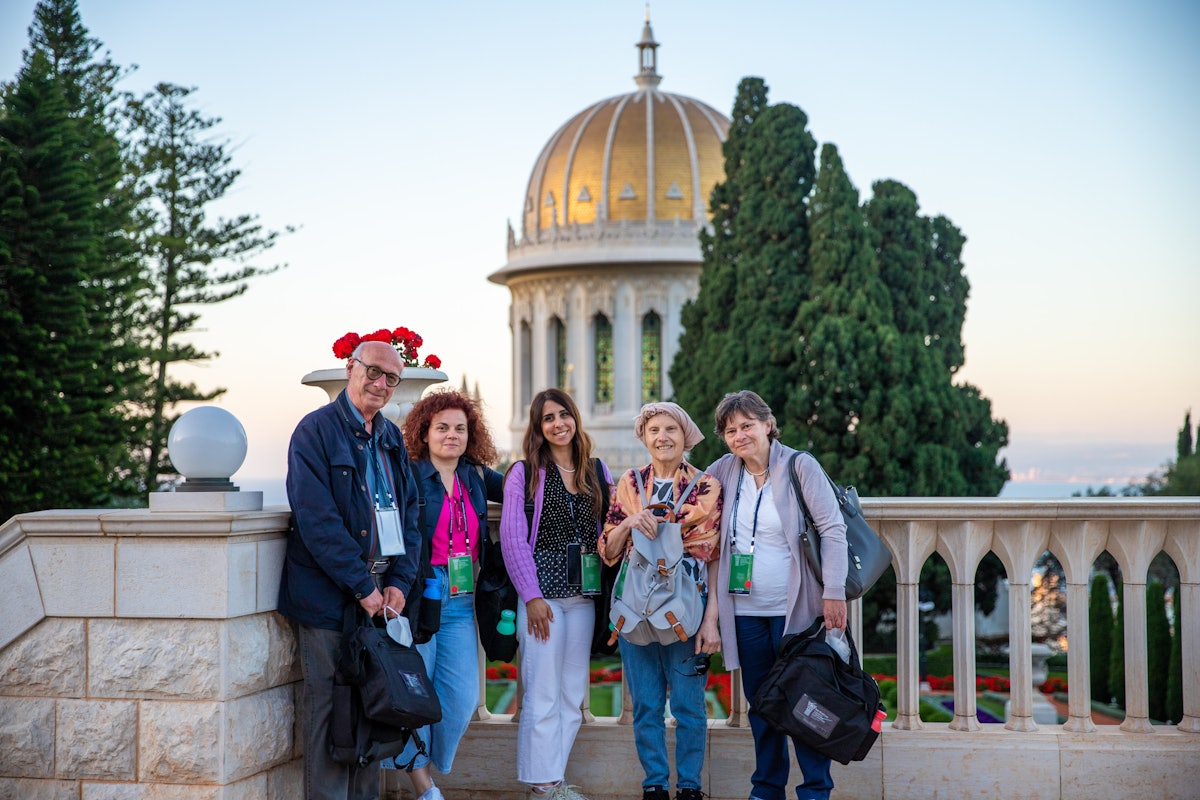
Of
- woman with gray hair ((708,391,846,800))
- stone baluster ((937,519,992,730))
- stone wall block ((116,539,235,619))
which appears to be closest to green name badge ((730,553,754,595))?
woman with gray hair ((708,391,846,800))

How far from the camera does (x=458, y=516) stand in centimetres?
495

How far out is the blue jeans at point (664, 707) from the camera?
16.2ft

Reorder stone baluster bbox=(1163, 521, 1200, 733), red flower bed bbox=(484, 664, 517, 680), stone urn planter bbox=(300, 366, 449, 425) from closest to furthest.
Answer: stone baluster bbox=(1163, 521, 1200, 733), stone urn planter bbox=(300, 366, 449, 425), red flower bed bbox=(484, 664, 517, 680)

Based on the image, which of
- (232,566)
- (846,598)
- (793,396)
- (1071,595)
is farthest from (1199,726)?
(793,396)

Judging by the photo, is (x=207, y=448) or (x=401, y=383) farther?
(x=401, y=383)

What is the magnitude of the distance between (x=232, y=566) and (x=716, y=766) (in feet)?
7.31

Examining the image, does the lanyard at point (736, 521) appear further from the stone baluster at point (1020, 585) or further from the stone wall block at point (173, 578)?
the stone wall block at point (173, 578)

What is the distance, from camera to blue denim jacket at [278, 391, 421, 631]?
437 centimetres

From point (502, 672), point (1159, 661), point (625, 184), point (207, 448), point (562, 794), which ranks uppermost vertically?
point (625, 184)

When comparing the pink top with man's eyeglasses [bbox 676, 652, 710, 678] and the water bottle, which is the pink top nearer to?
the water bottle

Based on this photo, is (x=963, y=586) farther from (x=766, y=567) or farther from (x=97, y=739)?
(x=97, y=739)

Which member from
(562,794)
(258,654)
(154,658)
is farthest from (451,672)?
(154,658)

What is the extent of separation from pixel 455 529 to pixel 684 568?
2.96 ft

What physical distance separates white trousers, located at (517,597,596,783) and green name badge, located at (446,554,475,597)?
24 cm
